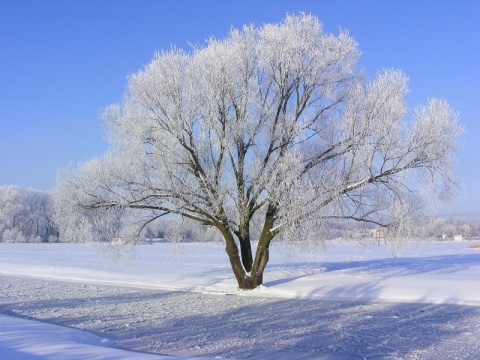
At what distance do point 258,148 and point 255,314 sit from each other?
603 cm

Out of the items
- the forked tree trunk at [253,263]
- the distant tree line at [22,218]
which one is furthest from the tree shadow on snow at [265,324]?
the distant tree line at [22,218]

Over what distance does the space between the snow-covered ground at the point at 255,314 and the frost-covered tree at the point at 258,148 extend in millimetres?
2291

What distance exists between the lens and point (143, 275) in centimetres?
2483

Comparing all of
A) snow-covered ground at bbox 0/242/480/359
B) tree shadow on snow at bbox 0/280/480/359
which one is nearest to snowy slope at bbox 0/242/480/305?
snow-covered ground at bbox 0/242/480/359

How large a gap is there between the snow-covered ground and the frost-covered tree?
7.52 ft

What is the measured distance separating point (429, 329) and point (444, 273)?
12481 millimetres

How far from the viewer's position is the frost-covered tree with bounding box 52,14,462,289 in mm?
15797

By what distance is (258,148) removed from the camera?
17312 mm

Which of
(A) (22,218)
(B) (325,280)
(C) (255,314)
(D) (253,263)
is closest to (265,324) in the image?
(C) (255,314)

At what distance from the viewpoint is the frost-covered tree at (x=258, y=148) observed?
1580cm

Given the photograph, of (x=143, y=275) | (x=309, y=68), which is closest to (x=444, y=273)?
(x=309, y=68)

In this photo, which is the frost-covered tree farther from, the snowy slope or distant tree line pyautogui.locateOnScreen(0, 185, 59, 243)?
distant tree line pyautogui.locateOnScreen(0, 185, 59, 243)

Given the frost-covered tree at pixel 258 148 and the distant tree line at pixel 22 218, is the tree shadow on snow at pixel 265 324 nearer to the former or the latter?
the frost-covered tree at pixel 258 148

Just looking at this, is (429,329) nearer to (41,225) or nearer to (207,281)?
(207,281)
